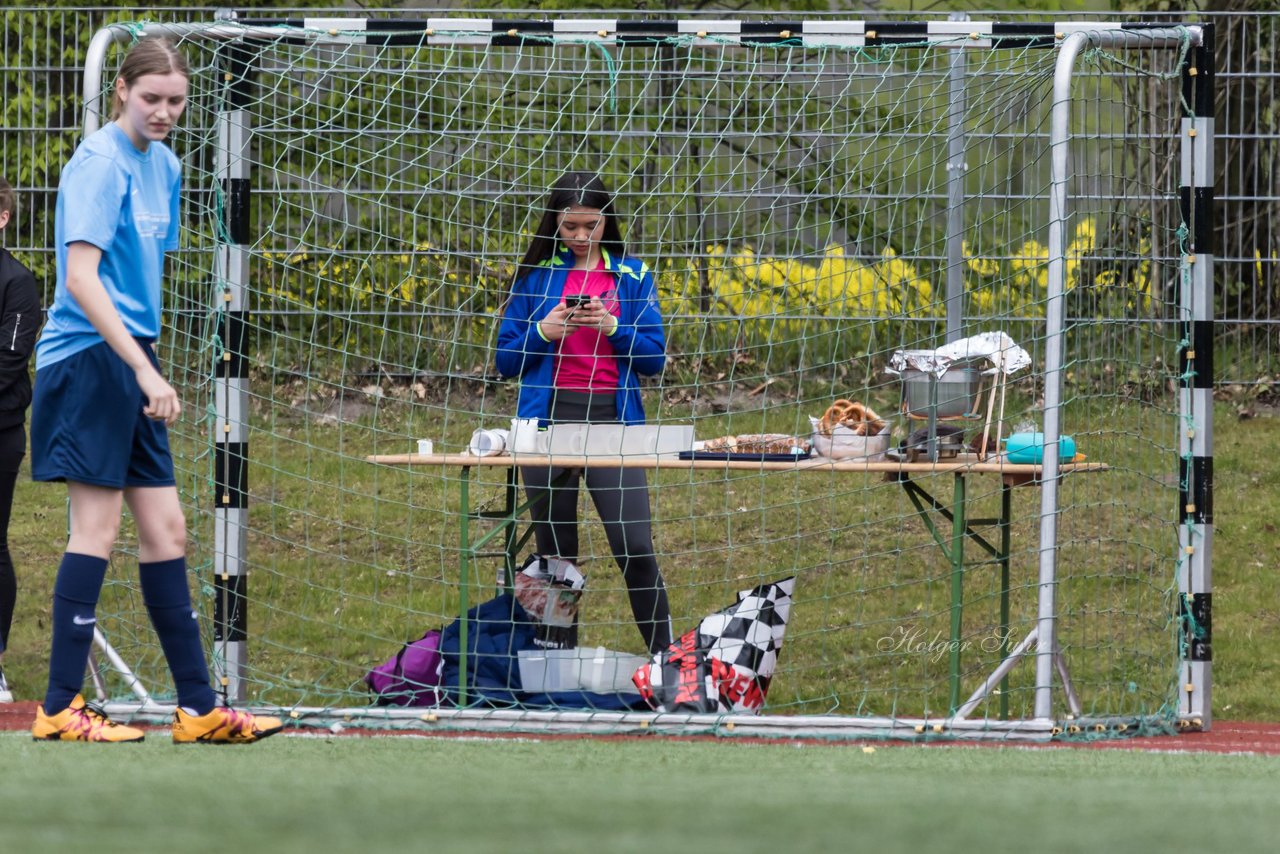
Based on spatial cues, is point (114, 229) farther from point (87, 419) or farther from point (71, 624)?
point (71, 624)

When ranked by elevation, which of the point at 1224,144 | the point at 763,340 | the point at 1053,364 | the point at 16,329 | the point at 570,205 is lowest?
the point at 1053,364

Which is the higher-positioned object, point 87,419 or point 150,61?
point 150,61

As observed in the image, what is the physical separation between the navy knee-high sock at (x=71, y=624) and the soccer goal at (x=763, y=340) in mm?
1047

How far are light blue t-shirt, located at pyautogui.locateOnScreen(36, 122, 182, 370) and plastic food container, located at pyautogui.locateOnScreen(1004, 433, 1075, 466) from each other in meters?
2.70

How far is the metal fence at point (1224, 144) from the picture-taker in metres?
8.71

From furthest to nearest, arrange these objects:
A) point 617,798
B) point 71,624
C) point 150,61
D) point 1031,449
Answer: point 1031,449
point 71,624
point 150,61
point 617,798

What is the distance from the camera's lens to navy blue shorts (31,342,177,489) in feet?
15.2

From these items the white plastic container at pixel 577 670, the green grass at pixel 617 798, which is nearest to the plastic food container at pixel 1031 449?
the green grass at pixel 617 798

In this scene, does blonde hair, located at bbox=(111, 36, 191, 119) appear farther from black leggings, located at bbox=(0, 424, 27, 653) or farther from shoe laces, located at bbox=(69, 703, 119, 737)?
black leggings, located at bbox=(0, 424, 27, 653)

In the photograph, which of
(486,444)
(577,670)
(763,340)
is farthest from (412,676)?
(763,340)

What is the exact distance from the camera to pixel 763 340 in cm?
830

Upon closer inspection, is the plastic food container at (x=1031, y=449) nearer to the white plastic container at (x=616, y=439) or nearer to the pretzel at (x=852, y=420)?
the pretzel at (x=852, y=420)

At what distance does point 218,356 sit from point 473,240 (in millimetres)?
2528

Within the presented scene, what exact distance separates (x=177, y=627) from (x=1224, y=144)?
6.05 meters
